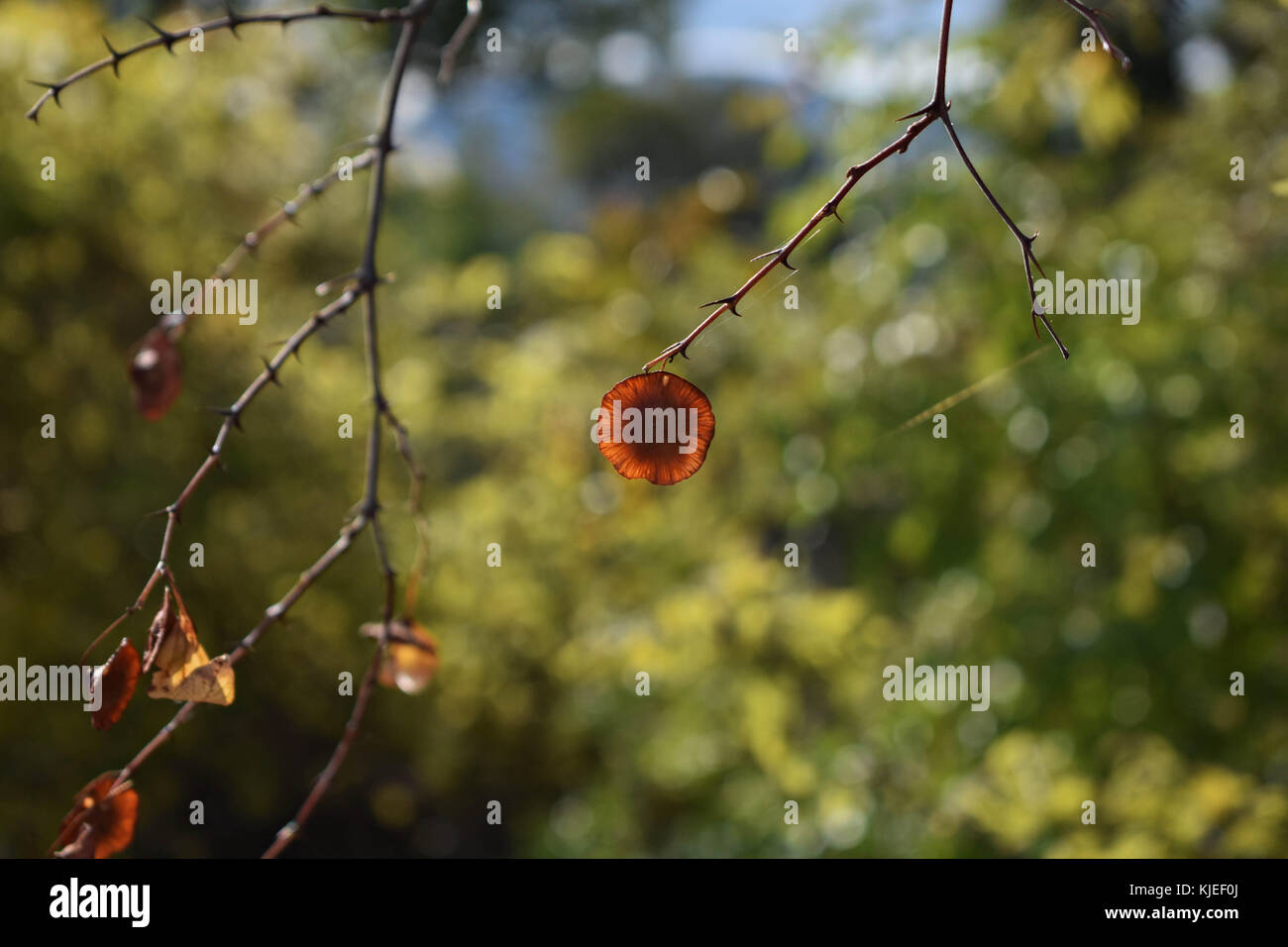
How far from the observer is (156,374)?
2.13ft

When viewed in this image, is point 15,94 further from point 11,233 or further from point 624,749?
point 624,749

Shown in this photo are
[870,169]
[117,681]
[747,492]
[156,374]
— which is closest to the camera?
[870,169]

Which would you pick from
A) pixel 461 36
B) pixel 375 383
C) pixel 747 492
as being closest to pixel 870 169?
pixel 375 383

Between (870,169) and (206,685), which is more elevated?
(870,169)

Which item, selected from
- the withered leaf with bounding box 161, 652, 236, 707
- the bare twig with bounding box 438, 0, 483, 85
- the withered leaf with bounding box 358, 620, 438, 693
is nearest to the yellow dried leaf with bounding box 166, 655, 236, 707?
the withered leaf with bounding box 161, 652, 236, 707

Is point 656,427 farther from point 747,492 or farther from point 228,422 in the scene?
point 747,492

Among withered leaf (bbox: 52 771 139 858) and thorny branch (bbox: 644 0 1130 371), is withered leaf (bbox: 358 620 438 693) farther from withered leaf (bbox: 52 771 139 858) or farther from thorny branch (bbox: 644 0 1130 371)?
thorny branch (bbox: 644 0 1130 371)

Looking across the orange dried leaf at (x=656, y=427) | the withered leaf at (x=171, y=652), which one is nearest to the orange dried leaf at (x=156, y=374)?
the withered leaf at (x=171, y=652)

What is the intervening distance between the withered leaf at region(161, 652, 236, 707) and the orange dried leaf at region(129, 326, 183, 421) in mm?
202

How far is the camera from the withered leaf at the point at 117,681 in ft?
1.71

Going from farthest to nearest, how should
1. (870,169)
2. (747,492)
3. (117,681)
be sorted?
1. (747,492)
2. (117,681)
3. (870,169)

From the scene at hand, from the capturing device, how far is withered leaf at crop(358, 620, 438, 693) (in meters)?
0.69

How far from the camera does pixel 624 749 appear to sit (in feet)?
7.02

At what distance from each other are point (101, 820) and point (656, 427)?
1.20 ft
